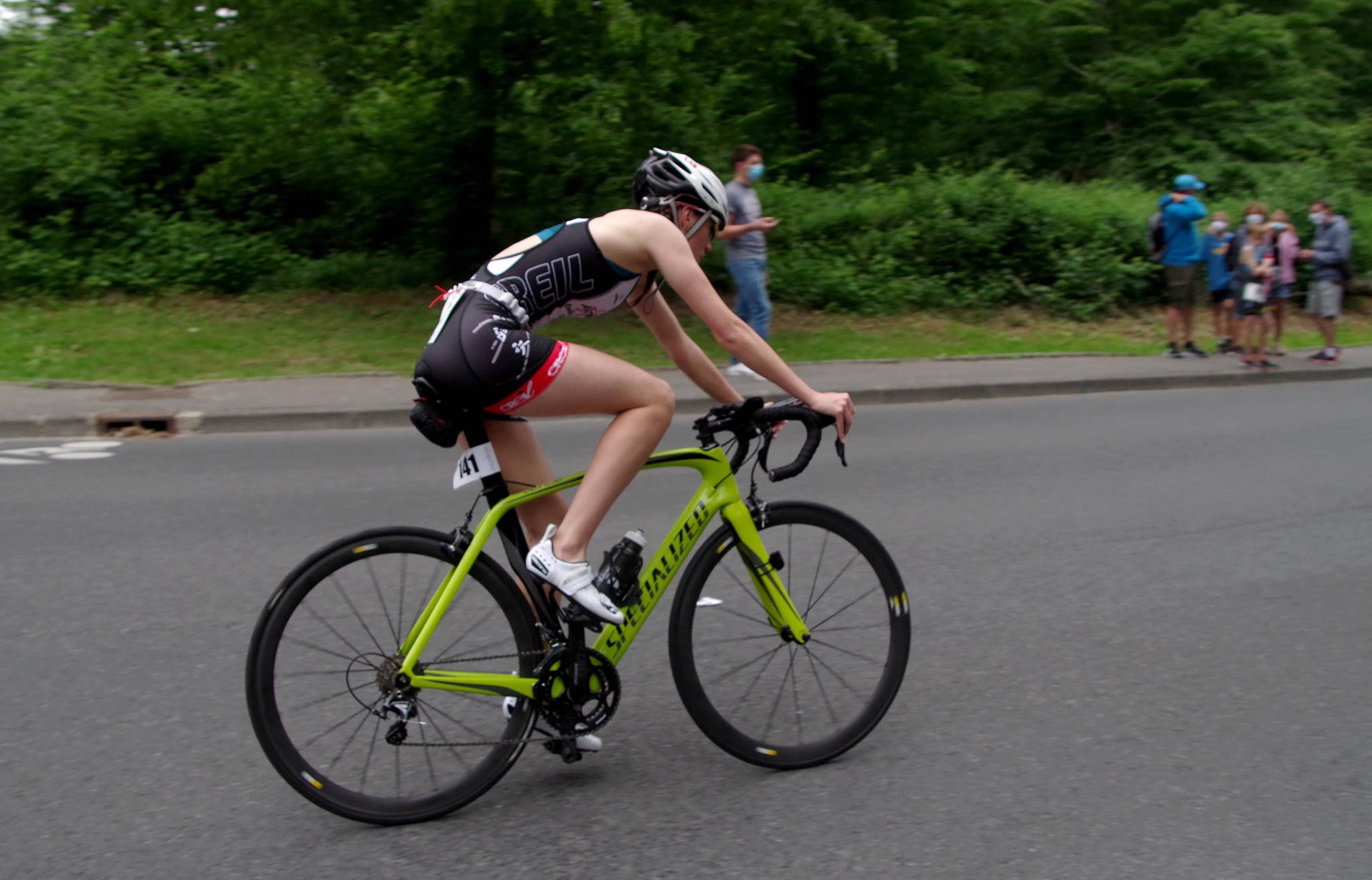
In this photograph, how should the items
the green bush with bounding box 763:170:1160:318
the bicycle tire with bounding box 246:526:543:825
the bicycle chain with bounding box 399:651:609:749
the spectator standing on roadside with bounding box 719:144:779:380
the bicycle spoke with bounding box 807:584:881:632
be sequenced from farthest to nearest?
1. the green bush with bounding box 763:170:1160:318
2. the spectator standing on roadside with bounding box 719:144:779:380
3. the bicycle spoke with bounding box 807:584:881:632
4. the bicycle chain with bounding box 399:651:609:749
5. the bicycle tire with bounding box 246:526:543:825

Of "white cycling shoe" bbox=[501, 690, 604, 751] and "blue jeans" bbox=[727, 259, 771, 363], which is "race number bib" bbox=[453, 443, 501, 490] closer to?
"white cycling shoe" bbox=[501, 690, 604, 751]

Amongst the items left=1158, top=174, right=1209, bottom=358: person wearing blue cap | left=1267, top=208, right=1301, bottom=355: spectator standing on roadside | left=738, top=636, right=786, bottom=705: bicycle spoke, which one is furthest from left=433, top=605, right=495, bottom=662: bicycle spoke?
left=1267, top=208, right=1301, bottom=355: spectator standing on roadside

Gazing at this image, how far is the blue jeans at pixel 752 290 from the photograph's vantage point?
12.9 metres

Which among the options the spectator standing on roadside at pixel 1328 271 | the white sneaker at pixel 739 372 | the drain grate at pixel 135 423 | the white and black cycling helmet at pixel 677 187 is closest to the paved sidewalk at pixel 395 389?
the drain grate at pixel 135 423

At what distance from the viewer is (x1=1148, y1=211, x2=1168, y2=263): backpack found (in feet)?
51.6

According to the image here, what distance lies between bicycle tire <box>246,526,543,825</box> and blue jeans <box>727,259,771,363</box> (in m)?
9.35

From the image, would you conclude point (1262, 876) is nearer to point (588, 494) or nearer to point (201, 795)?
point (588, 494)

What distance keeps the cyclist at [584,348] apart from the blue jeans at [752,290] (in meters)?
9.14

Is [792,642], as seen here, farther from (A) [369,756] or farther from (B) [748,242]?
(B) [748,242]

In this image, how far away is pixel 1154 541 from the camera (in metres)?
7.03

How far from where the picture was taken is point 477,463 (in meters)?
3.66

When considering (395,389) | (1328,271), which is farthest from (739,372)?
(1328,271)

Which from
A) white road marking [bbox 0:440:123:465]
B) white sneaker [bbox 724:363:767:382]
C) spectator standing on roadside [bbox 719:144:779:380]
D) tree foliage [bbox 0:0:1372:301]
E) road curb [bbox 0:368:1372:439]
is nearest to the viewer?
white road marking [bbox 0:440:123:465]

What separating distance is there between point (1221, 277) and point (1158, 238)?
91cm
